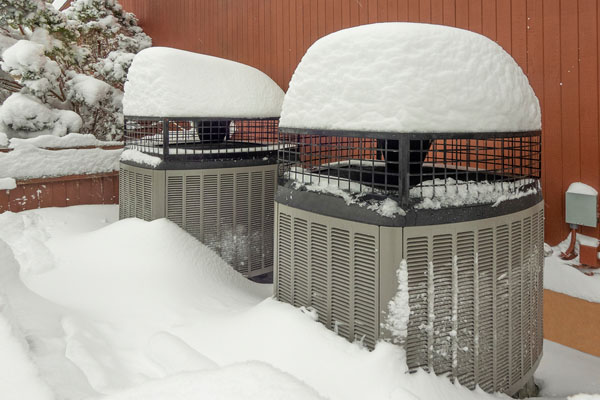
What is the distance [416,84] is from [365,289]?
140 cm

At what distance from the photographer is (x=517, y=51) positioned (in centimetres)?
529

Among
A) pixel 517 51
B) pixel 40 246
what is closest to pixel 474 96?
pixel 517 51

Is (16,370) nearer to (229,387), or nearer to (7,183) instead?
(229,387)

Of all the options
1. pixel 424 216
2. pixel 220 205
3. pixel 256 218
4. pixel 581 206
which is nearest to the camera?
pixel 424 216

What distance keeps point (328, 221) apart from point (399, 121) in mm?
882

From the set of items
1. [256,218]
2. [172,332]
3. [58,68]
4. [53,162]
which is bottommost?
[172,332]

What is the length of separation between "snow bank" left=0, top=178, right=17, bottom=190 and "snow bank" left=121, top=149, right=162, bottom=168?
1.85 m

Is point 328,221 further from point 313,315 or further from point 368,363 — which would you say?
point 368,363

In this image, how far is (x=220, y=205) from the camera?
5805mm

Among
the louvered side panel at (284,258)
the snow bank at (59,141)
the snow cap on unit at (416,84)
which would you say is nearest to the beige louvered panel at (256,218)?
the louvered side panel at (284,258)

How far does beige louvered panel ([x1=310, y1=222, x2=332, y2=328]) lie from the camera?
3518mm

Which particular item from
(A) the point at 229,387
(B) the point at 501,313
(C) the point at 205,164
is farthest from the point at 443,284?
(C) the point at 205,164

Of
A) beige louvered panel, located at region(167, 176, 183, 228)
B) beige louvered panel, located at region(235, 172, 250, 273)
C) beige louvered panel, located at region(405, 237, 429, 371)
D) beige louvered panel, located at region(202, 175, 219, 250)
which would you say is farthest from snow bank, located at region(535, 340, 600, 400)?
beige louvered panel, located at region(167, 176, 183, 228)

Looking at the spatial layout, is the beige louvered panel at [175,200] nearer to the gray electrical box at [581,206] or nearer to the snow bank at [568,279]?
the snow bank at [568,279]
